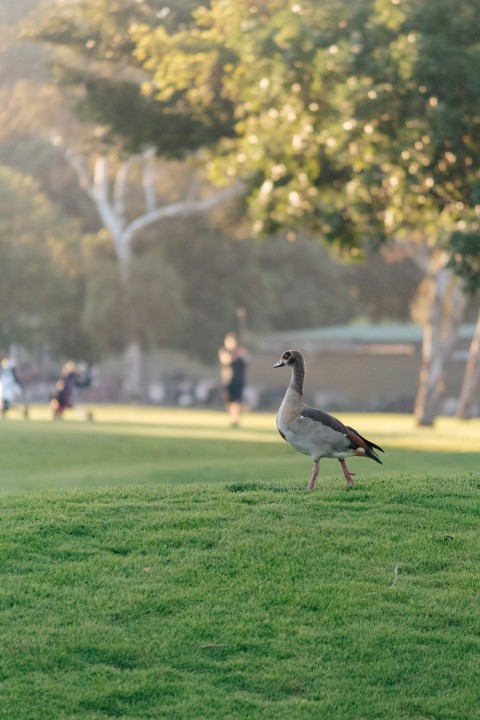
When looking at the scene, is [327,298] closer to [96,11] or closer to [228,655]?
[96,11]

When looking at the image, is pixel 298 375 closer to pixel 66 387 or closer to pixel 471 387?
pixel 66 387

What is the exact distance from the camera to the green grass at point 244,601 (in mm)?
8305

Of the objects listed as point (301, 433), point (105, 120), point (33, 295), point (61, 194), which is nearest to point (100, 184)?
point (33, 295)

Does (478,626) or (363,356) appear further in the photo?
(363,356)

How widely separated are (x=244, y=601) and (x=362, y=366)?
6006 centimetres

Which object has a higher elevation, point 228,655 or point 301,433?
point 301,433

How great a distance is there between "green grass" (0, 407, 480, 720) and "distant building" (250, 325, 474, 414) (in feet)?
178

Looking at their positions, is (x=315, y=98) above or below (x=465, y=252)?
above

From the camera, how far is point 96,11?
1198 inches

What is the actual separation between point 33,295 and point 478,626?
6101 centimetres

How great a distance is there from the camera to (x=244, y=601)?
31.0 ft

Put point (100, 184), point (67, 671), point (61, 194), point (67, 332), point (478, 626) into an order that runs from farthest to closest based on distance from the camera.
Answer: point (61, 194)
point (67, 332)
point (100, 184)
point (478, 626)
point (67, 671)

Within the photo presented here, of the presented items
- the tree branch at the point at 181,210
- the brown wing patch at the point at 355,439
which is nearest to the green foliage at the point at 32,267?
the tree branch at the point at 181,210

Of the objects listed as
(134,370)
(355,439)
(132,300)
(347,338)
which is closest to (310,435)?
(355,439)
